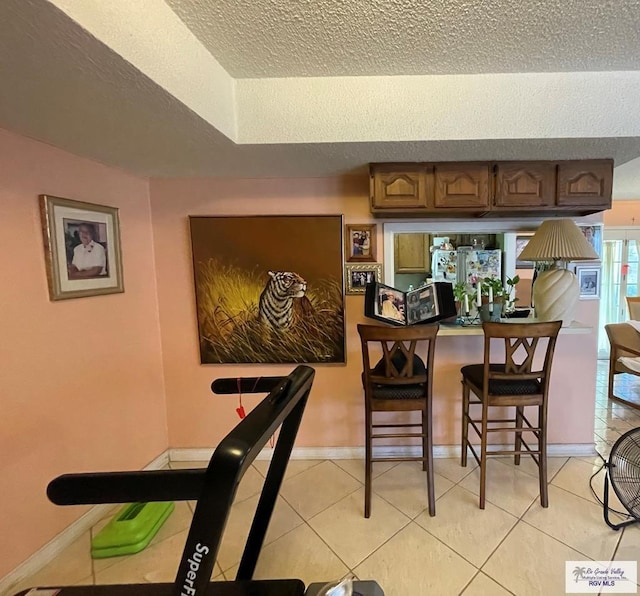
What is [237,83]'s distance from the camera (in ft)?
5.39

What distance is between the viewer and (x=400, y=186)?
1993 millimetres

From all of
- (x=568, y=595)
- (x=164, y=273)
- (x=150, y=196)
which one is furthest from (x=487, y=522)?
(x=150, y=196)

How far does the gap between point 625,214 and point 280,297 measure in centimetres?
500

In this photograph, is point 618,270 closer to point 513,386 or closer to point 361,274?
point 513,386

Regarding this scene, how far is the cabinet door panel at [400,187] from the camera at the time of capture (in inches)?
78.2

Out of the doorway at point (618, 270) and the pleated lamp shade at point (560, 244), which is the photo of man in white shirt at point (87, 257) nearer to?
the pleated lamp shade at point (560, 244)

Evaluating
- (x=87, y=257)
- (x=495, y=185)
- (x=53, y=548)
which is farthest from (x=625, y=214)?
(x=53, y=548)

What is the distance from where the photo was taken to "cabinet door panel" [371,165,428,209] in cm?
199

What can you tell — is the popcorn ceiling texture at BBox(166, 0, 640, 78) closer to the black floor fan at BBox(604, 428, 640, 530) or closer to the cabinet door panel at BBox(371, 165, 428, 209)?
the cabinet door panel at BBox(371, 165, 428, 209)

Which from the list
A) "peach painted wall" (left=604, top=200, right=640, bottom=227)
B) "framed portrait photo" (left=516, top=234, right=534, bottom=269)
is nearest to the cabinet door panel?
"framed portrait photo" (left=516, top=234, right=534, bottom=269)

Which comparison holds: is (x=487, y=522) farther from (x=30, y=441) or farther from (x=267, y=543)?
(x=30, y=441)

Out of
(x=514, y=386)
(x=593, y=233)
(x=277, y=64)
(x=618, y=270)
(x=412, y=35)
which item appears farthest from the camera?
(x=618, y=270)

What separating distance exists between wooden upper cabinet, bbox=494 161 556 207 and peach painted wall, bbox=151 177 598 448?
2.67 feet

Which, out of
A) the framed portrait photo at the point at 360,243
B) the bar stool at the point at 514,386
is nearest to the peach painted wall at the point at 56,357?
the framed portrait photo at the point at 360,243
